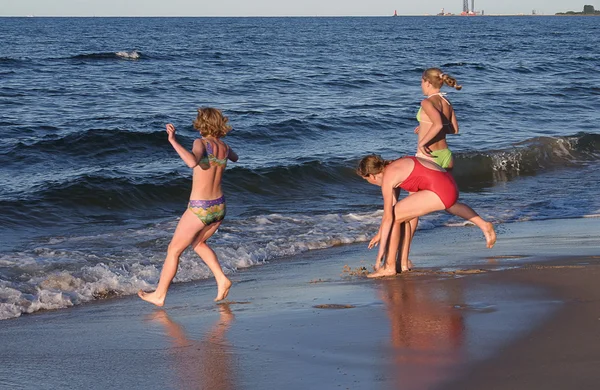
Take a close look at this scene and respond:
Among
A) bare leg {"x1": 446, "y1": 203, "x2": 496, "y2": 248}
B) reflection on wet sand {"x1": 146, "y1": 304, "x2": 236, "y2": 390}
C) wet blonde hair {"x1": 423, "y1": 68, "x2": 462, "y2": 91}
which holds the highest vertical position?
wet blonde hair {"x1": 423, "y1": 68, "x2": 462, "y2": 91}

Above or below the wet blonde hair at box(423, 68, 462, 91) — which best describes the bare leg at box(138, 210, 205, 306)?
below

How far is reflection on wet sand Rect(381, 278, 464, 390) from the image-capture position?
14.1ft

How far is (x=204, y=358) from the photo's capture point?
4.83m

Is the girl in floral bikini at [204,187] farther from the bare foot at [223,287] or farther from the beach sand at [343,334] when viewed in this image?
the beach sand at [343,334]

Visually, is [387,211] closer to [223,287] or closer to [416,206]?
[416,206]

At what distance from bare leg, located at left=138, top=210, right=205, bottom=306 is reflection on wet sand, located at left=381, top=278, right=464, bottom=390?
1437mm

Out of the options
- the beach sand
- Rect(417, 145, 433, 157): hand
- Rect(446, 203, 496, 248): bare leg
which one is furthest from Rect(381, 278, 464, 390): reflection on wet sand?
Rect(417, 145, 433, 157): hand

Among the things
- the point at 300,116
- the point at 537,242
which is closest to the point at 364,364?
the point at 537,242

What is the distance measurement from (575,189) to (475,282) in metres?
7.49

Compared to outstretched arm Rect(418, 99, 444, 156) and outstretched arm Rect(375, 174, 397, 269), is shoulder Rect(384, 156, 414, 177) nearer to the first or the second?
outstretched arm Rect(375, 174, 397, 269)

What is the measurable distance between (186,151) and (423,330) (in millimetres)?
2000

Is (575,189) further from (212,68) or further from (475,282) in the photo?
(212,68)

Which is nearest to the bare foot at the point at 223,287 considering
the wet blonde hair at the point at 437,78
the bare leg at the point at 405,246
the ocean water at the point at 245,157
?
the ocean water at the point at 245,157

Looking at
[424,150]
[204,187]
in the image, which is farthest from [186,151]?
[424,150]
